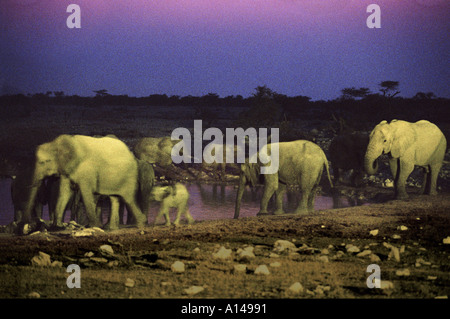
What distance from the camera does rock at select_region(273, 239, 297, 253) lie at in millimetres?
6555

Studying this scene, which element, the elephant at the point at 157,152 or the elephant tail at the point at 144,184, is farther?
the elephant at the point at 157,152

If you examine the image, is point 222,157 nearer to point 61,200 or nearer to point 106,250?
point 61,200

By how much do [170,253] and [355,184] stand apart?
36.6 feet

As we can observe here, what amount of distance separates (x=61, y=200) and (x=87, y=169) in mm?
606

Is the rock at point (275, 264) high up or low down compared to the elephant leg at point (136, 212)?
up

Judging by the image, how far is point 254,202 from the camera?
47.5 feet

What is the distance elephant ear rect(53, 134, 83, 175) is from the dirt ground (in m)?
1.11

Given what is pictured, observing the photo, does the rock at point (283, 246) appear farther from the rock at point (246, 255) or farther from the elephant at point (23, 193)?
the elephant at point (23, 193)

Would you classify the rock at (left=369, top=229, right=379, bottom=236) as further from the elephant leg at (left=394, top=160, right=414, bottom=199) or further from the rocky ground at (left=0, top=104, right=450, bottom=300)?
the elephant leg at (left=394, top=160, right=414, bottom=199)

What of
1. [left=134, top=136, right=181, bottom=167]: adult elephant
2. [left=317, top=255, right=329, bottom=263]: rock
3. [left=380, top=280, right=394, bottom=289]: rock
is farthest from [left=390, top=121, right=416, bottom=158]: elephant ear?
[left=134, top=136, right=181, bottom=167]: adult elephant

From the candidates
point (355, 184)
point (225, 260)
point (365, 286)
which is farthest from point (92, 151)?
point (355, 184)

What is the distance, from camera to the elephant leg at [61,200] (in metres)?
8.85

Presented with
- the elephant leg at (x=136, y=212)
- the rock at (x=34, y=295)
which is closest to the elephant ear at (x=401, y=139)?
the elephant leg at (x=136, y=212)
